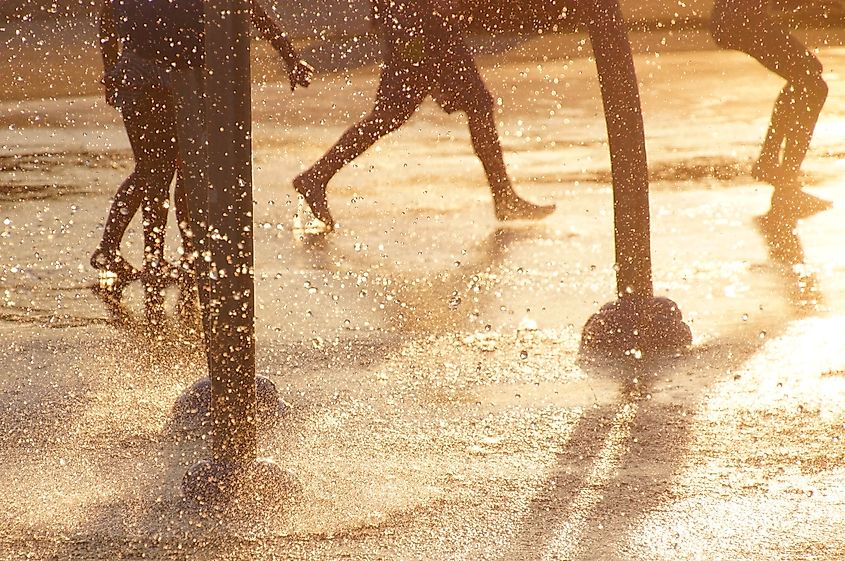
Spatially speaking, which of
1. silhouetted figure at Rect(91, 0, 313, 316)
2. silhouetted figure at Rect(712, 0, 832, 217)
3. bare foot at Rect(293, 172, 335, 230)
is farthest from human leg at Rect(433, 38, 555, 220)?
silhouetted figure at Rect(91, 0, 313, 316)

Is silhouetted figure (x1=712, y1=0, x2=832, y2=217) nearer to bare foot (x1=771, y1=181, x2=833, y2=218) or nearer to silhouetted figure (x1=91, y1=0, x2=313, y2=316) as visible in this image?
bare foot (x1=771, y1=181, x2=833, y2=218)

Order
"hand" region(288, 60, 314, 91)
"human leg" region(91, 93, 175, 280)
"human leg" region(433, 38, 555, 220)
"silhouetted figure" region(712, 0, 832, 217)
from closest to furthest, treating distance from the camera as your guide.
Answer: "hand" region(288, 60, 314, 91) < "human leg" region(91, 93, 175, 280) < "human leg" region(433, 38, 555, 220) < "silhouetted figure" region(712, 0, 832, 217)

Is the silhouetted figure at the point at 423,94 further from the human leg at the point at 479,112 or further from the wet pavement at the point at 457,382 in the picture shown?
the wet pavement at the point at 457,382

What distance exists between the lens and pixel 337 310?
6.63 metres

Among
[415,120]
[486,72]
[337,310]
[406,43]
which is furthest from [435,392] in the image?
[486,72]

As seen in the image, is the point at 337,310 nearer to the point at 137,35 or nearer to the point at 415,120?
the point at 137,35

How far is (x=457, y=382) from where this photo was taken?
5539mm

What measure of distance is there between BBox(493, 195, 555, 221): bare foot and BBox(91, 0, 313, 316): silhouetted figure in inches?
76.4

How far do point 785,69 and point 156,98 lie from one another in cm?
365

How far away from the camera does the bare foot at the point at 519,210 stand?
8438 millimetres

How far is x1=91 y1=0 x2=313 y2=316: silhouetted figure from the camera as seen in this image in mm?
4758

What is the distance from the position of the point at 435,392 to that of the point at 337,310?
1281 mm

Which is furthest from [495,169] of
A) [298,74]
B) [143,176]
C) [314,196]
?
[298,74]

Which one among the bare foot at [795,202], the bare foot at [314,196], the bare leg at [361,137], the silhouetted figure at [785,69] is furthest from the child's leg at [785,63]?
the bare foot at [314,196]
